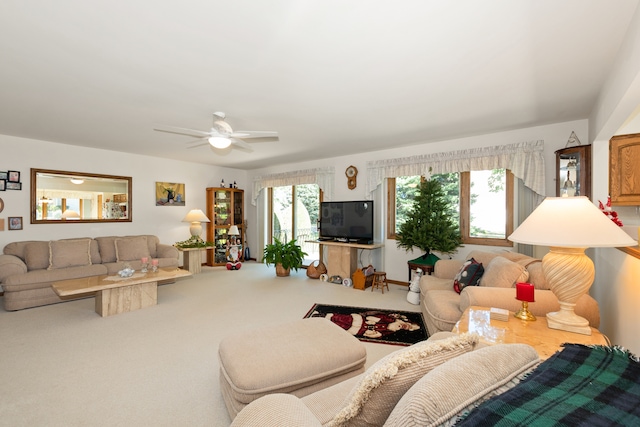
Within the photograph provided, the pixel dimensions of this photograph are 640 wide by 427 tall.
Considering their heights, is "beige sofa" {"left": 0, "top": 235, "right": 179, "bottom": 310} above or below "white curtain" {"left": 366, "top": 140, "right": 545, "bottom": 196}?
below

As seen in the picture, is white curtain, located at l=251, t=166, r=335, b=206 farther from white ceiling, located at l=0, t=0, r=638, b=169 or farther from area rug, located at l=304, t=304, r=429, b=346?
area rug, located at l=304, t=304, r=429, b=346

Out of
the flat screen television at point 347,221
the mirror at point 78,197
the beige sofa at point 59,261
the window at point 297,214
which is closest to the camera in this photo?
the beige sofa at point 59,261

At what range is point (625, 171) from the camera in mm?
2578

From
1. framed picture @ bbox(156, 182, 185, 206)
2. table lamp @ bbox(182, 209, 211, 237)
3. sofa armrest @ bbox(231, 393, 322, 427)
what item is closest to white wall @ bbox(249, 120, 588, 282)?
table lamp @ bbox(182, 209, 211, 237)

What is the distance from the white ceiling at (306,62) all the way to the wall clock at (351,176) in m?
1.75

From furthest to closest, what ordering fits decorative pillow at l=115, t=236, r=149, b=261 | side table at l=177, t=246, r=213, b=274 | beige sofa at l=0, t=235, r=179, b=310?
1. side table at l=177, t=246, r=213, b=274
2. decorative pillow at l=115, t=236, r=149, b=261
3. beige sofa at l=0, t=235, r=179, b=310

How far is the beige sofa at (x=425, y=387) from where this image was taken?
66 cm

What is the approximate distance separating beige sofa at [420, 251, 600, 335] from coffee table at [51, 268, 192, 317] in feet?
11.2

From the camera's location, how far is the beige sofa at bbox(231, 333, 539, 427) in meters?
0.66

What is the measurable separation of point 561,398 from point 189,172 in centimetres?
703

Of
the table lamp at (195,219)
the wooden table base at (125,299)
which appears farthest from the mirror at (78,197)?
the wooden table base at (125,299)

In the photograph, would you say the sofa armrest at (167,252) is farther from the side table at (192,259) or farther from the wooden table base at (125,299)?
the wooden table base at (125,299)

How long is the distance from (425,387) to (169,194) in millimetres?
6606

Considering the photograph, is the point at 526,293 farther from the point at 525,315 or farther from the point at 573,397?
the point at 573,397
